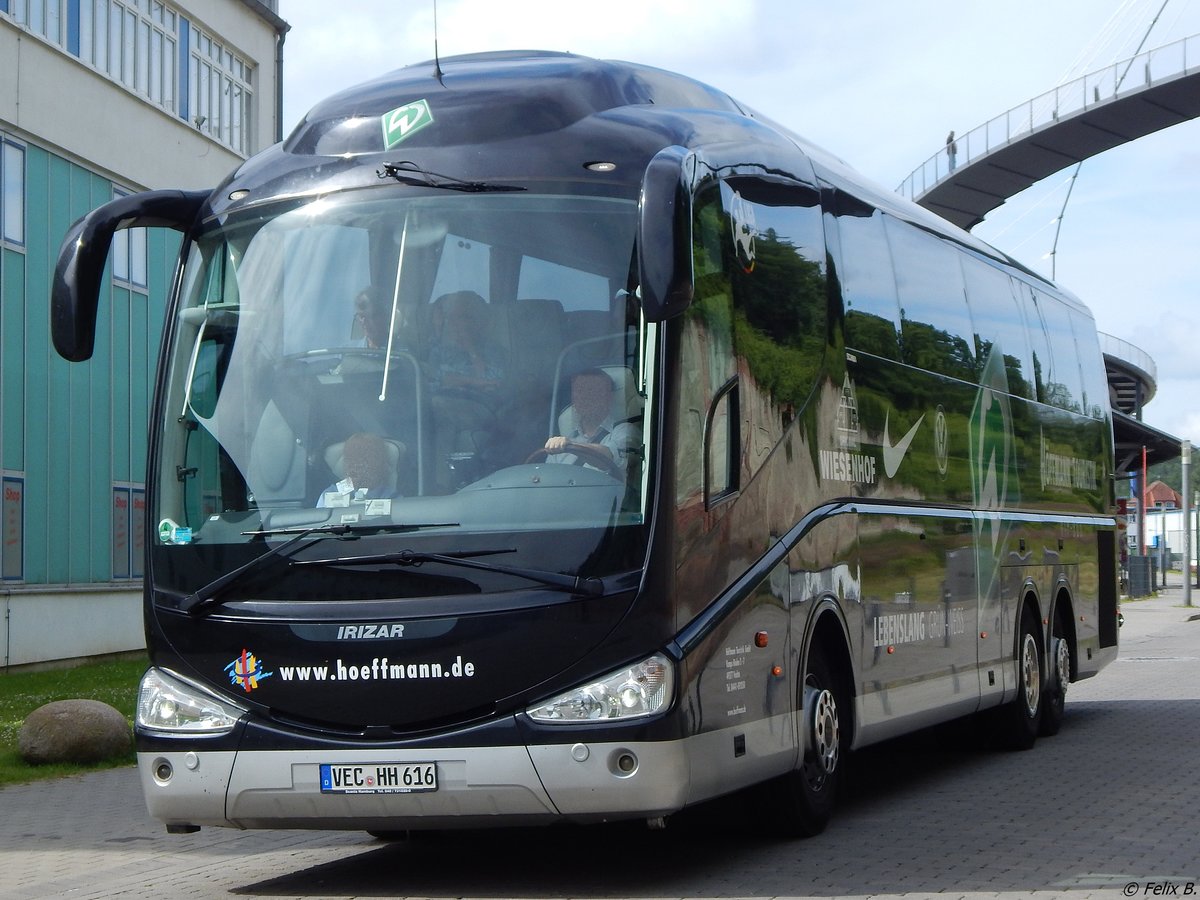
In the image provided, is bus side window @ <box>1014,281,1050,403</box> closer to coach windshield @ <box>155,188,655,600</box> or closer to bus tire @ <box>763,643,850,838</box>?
bus tire @ <box>763,643,850,838</box>

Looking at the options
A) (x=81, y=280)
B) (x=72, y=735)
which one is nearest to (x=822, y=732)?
(x=81, y=280)

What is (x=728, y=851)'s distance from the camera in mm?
9156

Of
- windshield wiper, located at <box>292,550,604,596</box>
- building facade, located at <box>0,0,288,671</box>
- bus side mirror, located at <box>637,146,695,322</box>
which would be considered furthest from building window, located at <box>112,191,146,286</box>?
bus side mirror, located at <box>637,146,695,322</box>

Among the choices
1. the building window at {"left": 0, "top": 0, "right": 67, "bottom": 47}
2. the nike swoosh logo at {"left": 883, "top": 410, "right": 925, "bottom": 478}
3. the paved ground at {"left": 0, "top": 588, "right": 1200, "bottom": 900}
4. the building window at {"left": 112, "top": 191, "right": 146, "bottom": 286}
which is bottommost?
the paved ground at {"left": 0, "top": 588, "right": 1200, "bottom": 900}

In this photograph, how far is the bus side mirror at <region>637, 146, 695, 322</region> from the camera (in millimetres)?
7219

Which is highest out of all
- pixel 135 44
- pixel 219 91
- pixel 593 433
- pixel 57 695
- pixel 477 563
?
pixel 219 91

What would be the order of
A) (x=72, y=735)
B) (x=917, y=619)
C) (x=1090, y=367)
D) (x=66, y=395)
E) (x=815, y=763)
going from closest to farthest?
(x=815, y=763), (x=917, y=619), (x=72, y=735), (x=1090, y=367), (x=66, y=395)

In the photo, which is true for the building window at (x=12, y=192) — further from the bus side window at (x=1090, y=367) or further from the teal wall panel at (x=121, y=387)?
the bus side window at (x=1090, y=367)

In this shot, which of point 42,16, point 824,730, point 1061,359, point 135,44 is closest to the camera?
point 824,730

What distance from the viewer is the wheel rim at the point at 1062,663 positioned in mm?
15620

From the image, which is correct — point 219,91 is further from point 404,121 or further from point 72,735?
point 404,121

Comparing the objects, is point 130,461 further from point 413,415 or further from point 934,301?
point 413,415

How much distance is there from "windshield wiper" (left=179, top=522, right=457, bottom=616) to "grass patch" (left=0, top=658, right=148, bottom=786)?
5.96 meters

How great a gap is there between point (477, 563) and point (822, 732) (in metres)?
2.73
